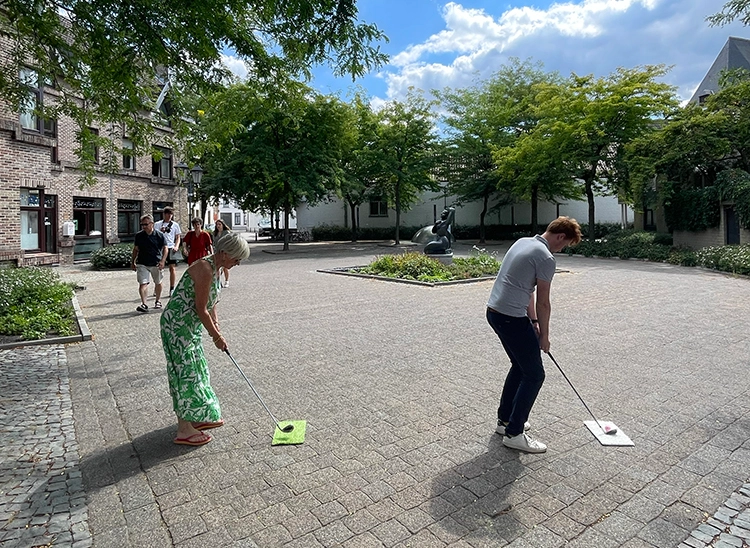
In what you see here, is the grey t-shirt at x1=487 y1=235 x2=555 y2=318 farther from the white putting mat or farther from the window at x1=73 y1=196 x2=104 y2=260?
the window at x1=73 y1=196 x2=104 y2=260

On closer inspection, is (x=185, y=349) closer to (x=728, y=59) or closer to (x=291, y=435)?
(x=291, y=435)

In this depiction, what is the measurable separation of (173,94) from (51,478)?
624 cm

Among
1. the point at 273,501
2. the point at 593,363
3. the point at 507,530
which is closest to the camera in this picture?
the point at 507,530

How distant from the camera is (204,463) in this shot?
3.60 meters

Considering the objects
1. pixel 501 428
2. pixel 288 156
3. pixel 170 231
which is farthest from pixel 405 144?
pixel 501 428

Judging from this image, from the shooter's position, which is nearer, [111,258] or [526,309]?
[526,309]

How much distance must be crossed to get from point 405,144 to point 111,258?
60.0ft

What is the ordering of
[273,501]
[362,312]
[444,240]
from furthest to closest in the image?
[444,240] → [362,312] → [273,501]

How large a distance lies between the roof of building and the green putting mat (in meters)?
33.4

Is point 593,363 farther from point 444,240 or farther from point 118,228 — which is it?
point 118,228

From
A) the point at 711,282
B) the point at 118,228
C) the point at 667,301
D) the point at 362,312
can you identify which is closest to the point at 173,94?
the point at 362,312

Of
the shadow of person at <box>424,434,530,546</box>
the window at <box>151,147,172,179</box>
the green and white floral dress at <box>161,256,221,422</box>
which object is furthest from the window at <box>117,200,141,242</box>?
the shadow of person at <box>424,434,530,546</box>

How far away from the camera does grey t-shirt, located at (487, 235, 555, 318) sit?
11.5 feet

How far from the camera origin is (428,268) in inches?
574
